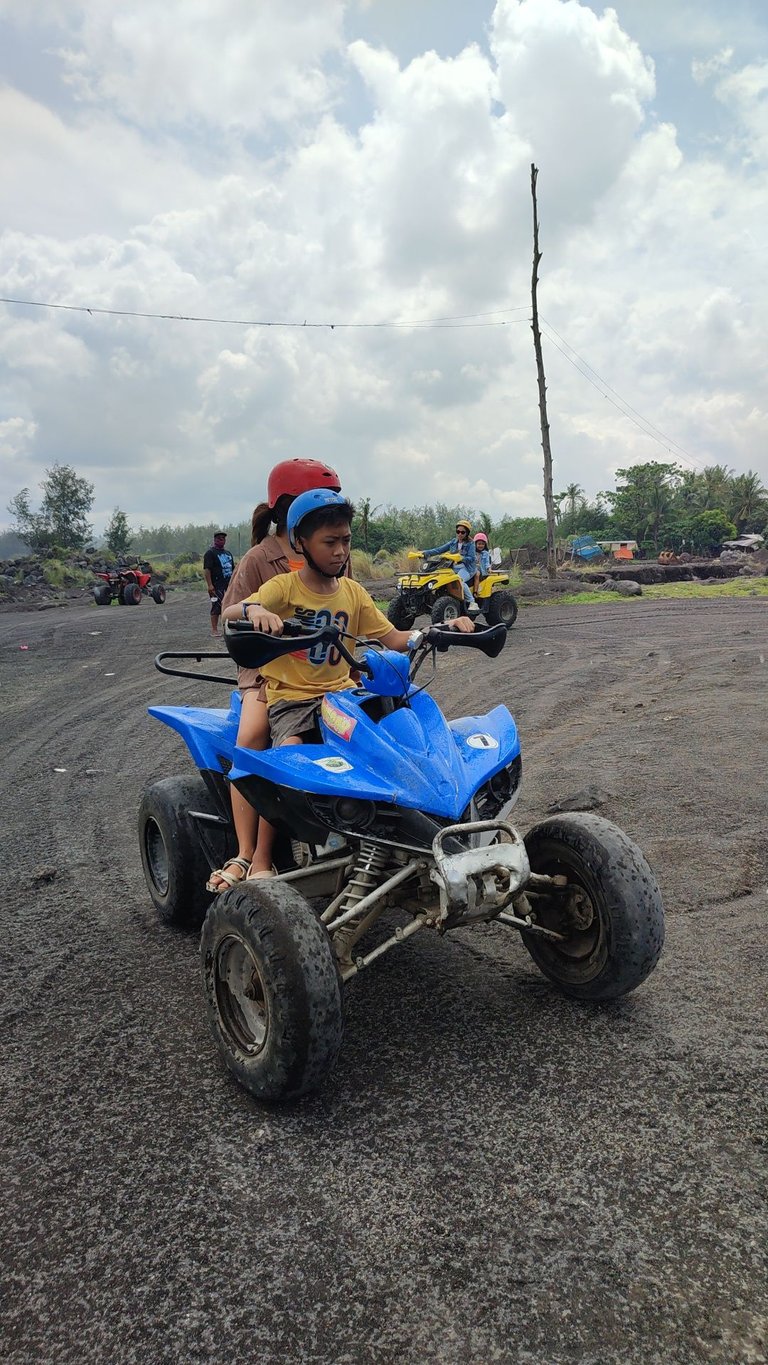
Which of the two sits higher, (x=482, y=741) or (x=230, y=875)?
(x=482, y=741)

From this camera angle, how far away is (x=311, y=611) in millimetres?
3506

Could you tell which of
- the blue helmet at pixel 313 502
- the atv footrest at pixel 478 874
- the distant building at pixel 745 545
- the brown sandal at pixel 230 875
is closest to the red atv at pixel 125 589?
the brown sandal at pixel 230 875

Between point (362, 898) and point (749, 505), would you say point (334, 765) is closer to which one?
point (362, 898)

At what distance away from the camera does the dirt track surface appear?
74.2 inches

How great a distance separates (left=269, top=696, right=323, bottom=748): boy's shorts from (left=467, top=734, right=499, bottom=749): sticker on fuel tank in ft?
1.96

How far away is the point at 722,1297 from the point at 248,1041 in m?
1.52

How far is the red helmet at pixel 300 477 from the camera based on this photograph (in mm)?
3865

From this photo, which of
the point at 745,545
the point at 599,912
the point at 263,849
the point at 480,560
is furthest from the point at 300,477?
the point at 745,545

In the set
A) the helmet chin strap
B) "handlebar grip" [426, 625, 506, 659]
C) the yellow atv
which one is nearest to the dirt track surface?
"handlebar grip" [426, 625, 506, 659]

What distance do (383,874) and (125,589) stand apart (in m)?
26.1

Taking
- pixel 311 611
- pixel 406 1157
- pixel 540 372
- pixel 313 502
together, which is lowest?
pixel 406 1157

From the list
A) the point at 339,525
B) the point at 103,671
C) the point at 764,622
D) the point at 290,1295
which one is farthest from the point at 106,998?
the point at 764,622

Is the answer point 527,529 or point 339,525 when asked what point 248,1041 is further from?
point 527,529

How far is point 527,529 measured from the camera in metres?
52.5
